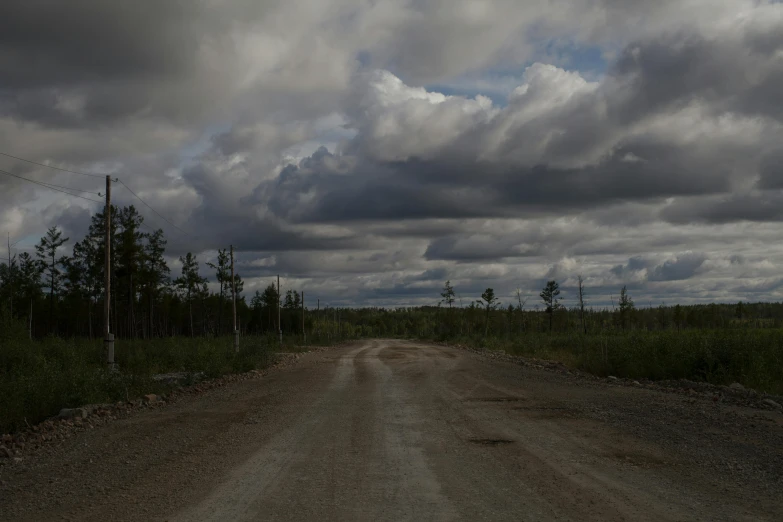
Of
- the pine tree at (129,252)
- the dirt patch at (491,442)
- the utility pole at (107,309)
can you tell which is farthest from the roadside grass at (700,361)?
the pine tree at (129,252)

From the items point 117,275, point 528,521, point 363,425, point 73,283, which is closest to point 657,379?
point 363,425

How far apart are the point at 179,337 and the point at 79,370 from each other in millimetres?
26001

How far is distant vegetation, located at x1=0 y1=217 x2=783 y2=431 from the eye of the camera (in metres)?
16.2

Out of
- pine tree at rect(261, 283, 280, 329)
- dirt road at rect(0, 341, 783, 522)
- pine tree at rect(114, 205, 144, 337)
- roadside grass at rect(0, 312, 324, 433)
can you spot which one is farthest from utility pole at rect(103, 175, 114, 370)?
pine tree at rect(261, 283, 280, 329)

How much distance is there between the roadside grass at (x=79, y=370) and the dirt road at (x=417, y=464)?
2079 mm

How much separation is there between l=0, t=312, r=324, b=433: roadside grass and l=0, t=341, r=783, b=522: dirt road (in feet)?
6.82

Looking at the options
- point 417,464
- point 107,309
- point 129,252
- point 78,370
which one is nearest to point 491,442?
point 417,464

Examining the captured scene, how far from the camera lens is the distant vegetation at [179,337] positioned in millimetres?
16234

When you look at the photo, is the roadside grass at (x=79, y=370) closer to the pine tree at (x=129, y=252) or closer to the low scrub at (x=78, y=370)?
the low scrub at (x=78, y=370)

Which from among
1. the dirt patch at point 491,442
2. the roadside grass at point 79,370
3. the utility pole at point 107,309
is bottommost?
the dirt patch at point 491,442

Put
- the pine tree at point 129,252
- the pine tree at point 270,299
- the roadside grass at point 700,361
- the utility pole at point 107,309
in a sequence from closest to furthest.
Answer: the roadside grass at point 700,361
the utility pole at point 107,309
the pine tree at point 129,252
the pine tree at point 270,299

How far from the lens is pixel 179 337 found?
4069cm

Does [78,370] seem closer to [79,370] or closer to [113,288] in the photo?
[79,370]

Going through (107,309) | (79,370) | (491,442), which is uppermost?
(107,309)
